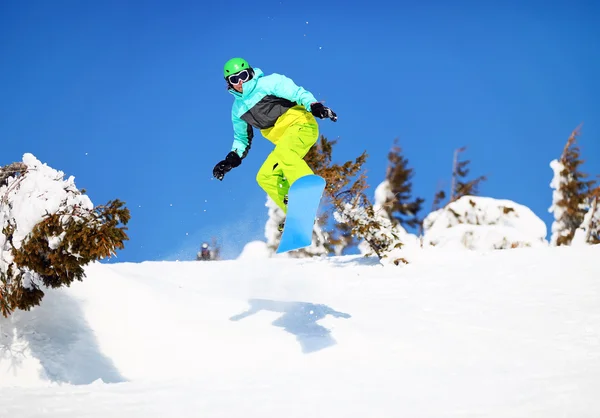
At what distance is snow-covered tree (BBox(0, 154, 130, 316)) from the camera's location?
16.0 ft

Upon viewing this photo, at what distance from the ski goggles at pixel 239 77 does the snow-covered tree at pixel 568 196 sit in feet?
66.2

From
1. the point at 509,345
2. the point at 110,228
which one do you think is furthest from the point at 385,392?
the point at 110,228

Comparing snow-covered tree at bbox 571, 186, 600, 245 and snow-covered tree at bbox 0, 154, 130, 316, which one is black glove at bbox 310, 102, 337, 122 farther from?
snow-covered tree at bbox 571, 186, 600, 245

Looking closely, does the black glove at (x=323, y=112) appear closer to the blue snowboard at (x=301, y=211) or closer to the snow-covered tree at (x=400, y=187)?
the blue snowboard at (x=301, y=211)

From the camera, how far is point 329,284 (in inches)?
352

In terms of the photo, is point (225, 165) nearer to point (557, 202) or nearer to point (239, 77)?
point (239, 77)

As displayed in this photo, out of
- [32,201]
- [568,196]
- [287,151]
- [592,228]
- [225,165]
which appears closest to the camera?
[32,201]

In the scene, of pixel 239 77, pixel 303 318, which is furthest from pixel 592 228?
pixel 239 77

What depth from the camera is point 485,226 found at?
1639cm

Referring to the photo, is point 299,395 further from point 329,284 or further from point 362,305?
point 329,284

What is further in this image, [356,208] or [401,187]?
[401,187]

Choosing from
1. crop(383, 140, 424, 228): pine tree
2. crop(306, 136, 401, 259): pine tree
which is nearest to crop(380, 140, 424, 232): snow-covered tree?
crop(383, 140, 424, 228): pine tree

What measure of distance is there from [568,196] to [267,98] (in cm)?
2109

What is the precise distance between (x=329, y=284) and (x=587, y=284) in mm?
3848
